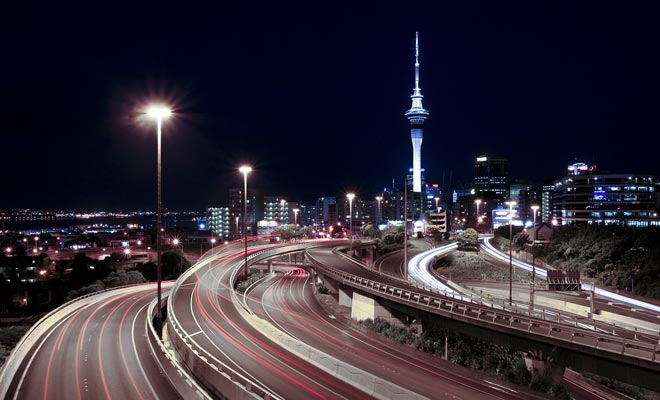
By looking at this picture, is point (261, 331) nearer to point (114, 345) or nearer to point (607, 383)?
point (114, 345)

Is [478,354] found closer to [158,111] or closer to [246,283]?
[158,111]

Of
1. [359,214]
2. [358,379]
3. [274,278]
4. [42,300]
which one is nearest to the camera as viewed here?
[358,379]

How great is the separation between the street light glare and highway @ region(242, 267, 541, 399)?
13810 mm

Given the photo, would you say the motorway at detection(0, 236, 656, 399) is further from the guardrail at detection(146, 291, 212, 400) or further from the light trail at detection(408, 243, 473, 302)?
the light trail at detection(408, 243, 473, 302)

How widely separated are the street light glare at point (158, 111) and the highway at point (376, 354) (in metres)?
13.8

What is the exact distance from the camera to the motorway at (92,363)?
17109 mm

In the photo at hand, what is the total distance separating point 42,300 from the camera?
69.5 metres

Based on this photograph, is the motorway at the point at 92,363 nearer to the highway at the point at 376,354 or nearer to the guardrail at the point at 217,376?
the guardrail at the point at 217,376

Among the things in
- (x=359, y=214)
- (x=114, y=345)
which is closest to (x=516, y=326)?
(x=114, y=345)

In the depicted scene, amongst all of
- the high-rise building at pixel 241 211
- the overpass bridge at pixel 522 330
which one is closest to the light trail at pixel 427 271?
the overpass bridge at pixel 522 330

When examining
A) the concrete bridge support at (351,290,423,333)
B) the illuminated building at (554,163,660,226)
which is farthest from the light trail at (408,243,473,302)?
the illuminated building at (554,163,660,226)

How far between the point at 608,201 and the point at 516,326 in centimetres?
8803

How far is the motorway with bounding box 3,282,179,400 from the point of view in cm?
1711

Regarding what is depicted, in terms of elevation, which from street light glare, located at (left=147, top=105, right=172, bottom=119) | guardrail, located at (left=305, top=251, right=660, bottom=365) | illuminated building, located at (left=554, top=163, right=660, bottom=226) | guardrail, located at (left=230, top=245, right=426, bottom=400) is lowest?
guardrail, located at (left=230, top=245, right=426, bottom=400)
